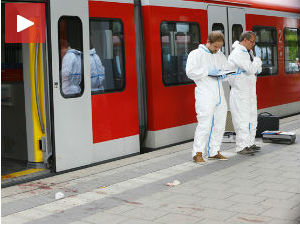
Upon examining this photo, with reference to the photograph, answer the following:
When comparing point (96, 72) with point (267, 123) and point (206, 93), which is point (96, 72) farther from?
point (267, 123)

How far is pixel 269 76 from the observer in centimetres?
1208

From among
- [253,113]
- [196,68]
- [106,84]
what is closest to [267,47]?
[253,113]

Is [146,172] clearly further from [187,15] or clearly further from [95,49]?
[187,15]

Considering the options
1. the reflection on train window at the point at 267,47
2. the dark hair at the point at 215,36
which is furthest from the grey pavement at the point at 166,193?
the reflection on train window at the point at 267,47

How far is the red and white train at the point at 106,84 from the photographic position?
7.05m

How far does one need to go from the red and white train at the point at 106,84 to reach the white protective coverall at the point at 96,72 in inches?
2.8

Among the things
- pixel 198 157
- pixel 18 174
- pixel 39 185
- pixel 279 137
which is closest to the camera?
pixel 39 185

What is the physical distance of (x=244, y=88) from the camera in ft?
26.9

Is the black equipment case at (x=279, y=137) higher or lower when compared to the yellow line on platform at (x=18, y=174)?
higher

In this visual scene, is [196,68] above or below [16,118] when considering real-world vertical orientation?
above

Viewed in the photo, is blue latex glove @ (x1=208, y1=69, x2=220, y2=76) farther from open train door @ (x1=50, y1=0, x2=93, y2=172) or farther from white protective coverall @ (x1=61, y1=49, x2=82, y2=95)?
white protective coverall @ (x1=61, y1=49, x2=82, y2=95)

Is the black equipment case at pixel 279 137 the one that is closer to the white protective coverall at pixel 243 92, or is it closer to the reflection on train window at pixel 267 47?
the white protective coverall at pixel 243 92

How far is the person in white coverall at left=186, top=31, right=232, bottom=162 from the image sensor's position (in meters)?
7.50

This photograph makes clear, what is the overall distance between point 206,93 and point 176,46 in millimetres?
1900
